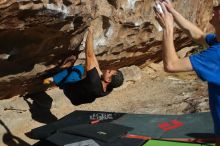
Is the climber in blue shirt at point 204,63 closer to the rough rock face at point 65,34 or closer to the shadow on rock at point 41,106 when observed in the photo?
the rough rock face at point 65,34

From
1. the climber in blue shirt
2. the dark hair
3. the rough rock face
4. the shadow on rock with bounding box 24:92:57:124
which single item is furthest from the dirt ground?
the climber in blue shirt

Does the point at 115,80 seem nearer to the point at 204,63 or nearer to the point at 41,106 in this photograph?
the point at 41,106

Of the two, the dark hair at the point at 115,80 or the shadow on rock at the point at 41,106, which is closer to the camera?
the dark hair at the point at 115,80

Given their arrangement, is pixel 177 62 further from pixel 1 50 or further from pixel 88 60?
pixel 1 50

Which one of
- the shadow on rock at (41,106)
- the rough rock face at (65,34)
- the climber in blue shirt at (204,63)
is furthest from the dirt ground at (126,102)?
the climber in blue shirt at (204,63)

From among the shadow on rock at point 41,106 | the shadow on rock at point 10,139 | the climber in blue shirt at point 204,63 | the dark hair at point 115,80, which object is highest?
the climber in blue shirt at point 204,63

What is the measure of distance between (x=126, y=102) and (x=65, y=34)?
7.06ft

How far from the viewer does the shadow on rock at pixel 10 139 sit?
5879 millimetres

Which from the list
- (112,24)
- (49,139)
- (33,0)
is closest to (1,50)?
(33,0)

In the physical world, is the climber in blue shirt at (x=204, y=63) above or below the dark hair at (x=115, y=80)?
above

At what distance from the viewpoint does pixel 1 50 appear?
5.01 m

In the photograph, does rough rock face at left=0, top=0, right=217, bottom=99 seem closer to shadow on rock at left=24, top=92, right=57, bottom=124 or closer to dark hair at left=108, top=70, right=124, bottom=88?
shadow on rock at left=24, top=92, right=57, bottom=124

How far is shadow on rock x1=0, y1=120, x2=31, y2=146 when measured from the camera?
588 centimetres

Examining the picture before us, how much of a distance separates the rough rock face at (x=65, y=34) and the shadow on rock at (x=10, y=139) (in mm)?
426
